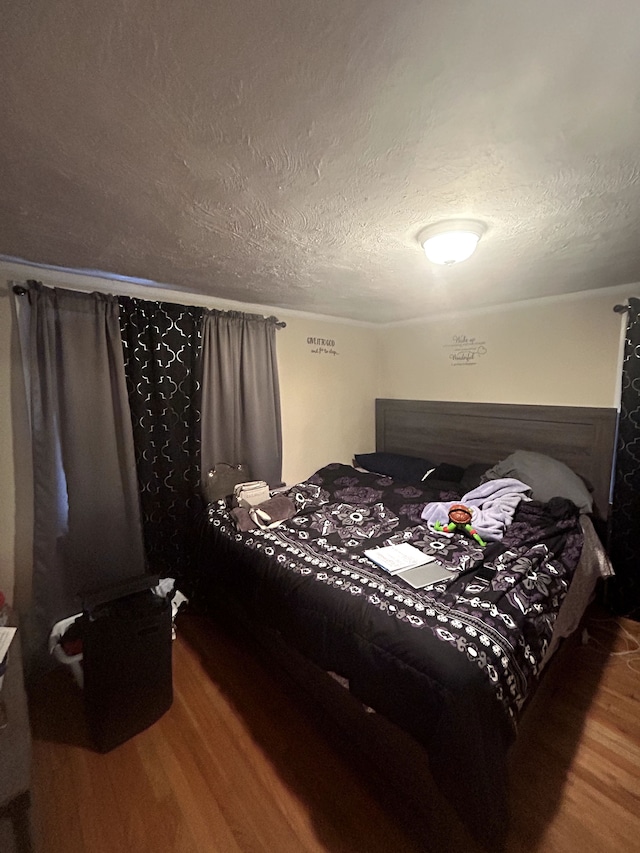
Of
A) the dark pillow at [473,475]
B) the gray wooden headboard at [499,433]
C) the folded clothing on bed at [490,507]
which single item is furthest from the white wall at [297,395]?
the folded clothing on bed at [490,507]

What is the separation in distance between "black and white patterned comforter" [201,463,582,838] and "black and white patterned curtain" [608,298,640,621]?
0.49 meters

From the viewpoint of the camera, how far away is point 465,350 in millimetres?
3229

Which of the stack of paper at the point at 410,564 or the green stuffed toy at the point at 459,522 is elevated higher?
the green stuffed toy at the point at 459,522

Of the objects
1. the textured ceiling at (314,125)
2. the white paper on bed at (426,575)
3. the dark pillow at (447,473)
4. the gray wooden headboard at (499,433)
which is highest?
the textured ceiling at (314,125)

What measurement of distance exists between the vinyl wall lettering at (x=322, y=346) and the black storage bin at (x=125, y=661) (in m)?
2.30

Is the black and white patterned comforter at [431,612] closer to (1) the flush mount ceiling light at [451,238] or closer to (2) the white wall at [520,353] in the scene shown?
(2) the white wall at [520,353]

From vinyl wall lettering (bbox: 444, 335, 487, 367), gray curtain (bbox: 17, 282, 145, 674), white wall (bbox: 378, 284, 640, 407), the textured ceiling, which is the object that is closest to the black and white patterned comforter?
gray curtain (bbox: 17, 282, 145, 674)

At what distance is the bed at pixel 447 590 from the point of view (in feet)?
3.79

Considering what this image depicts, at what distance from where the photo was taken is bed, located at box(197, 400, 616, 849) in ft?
3.79

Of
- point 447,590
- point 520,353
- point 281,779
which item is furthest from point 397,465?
point 281,779

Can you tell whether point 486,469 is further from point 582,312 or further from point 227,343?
point 227,343

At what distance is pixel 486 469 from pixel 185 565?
7.92 feet

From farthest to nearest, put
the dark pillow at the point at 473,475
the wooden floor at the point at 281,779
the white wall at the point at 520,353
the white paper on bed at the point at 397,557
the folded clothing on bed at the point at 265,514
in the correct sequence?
the dark pillow at the point at 473,475
the white wall at the point at 520,353
the folded clothing on bed at the point at 265,514
the white paper on bed at the point at 397,557
the wooden floor at the point at 281,779

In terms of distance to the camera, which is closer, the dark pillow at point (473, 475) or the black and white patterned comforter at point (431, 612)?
the black and white patterned comforter at point (431, 612)
